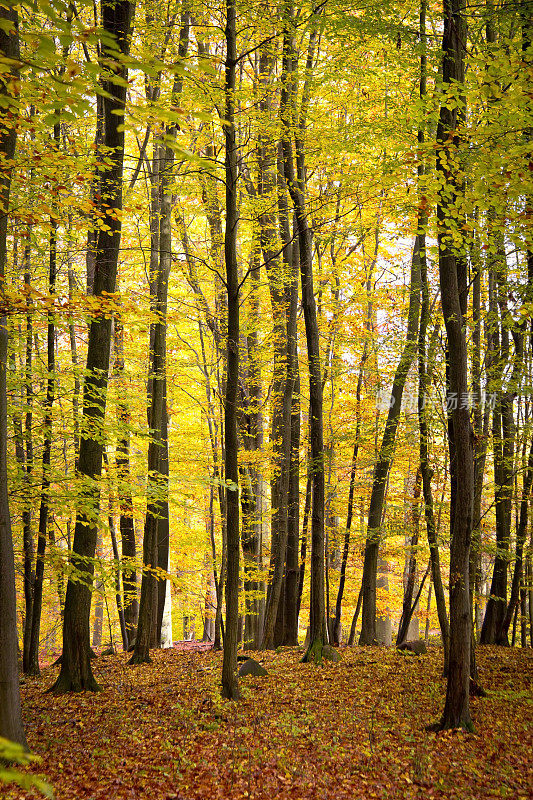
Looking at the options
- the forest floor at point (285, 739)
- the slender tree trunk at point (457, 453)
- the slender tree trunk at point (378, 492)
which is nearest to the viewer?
the forest floor at point (285, 739)

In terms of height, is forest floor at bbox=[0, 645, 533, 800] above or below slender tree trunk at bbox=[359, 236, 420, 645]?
below

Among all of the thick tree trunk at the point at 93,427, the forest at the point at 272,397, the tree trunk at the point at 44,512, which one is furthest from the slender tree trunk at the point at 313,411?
the tree trunk at the point at 44,512

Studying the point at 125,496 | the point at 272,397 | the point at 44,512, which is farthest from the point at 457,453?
the point at 272,397

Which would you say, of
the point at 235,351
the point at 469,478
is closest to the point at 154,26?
the point at 235,351

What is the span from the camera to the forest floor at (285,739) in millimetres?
5223

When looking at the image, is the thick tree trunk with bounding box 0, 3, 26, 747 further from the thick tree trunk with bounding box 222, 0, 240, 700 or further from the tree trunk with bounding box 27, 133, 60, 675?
the tree trunk with bounding box 27, 133, 60, 675

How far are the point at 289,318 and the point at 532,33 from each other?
7840 mm

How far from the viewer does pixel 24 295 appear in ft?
16.8

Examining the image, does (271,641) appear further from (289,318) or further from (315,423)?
(289,318)

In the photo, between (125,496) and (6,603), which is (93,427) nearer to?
(125,496)

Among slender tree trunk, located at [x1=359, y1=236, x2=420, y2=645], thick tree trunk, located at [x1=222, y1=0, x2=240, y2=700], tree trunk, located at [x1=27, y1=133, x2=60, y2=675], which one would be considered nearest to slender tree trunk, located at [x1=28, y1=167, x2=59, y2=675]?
tree trunk, located at [x1=27, y1=133, x2=60, y2=675]

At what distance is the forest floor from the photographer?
5223mm

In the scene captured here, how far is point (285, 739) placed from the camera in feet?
21.1

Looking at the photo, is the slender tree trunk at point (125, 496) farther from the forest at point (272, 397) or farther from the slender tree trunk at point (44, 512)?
the slender tree trunk at point (44, 512)
